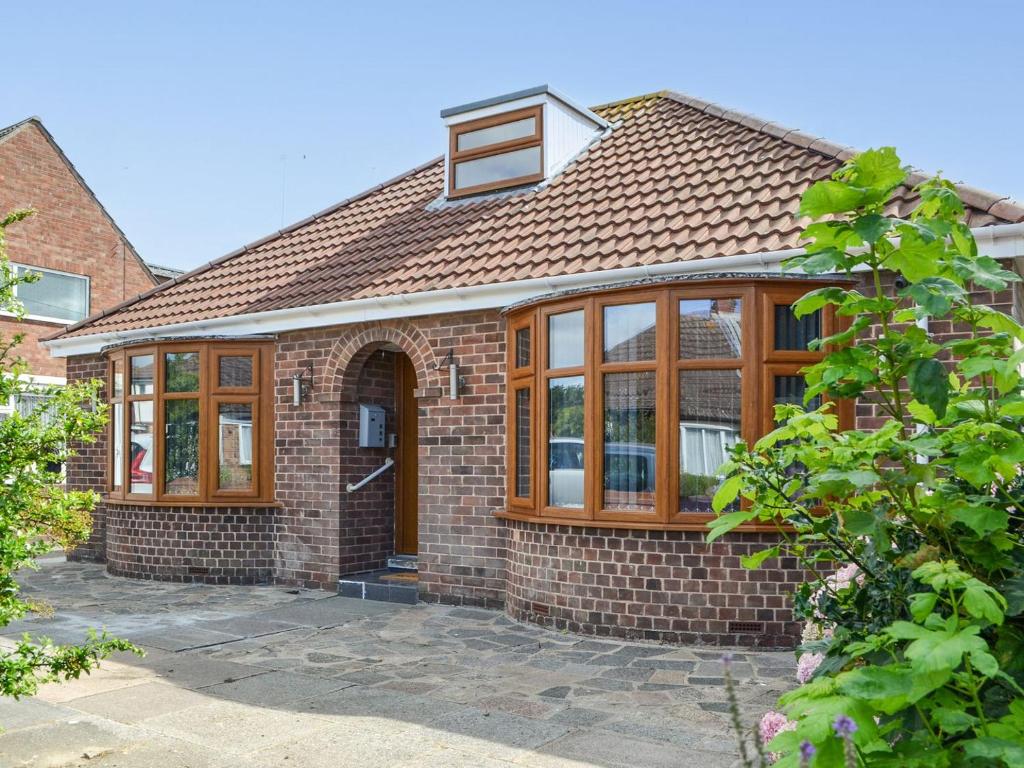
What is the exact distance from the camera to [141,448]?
443 inches

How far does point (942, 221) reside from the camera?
243cm

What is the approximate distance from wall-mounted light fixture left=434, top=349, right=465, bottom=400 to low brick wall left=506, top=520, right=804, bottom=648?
178 centimetres

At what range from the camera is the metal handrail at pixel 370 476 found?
33.2 ft

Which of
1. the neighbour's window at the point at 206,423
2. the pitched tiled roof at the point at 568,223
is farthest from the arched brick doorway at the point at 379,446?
the neighbour's window at the point at 206,423

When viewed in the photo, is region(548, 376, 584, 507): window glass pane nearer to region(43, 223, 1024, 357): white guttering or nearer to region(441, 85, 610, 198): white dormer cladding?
region(43, 223, 1024, 357): white guttering

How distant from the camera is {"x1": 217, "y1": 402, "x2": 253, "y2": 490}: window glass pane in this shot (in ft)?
35.1

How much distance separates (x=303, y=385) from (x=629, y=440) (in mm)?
4344

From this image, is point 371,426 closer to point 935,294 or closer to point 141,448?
point 141,448

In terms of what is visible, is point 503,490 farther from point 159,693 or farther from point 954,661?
point 954,661

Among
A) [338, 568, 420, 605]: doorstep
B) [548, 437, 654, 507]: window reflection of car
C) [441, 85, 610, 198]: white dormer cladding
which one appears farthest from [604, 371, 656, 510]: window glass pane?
[441, 85, 610, 198]: white dormer cladding

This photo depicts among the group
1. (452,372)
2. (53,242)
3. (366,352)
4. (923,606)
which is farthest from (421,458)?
(53,242)

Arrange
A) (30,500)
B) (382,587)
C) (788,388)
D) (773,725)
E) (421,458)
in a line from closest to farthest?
(773,725) → (30,500) → (788,388) → (421,458) → (382,587)

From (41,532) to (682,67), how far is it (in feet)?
32.0

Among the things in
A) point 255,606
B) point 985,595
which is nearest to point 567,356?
point 255,606
